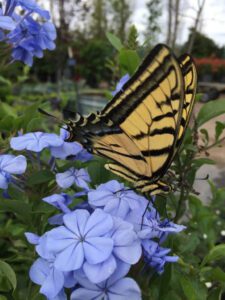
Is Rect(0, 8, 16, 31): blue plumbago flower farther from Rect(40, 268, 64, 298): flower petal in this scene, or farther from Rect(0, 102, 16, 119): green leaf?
Rect(40, 268, 64, 298): flower petal

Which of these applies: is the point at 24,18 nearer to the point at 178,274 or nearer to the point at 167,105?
the point at 167,105

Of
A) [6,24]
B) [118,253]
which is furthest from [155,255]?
[6,24]

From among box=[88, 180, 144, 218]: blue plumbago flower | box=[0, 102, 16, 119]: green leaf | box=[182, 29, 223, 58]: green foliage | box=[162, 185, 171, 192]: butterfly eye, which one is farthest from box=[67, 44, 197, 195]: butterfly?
box=[182, 29, 223, 58]: green foliage

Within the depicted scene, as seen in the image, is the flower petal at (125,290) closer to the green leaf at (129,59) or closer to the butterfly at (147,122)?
the butterfly at (147,122)

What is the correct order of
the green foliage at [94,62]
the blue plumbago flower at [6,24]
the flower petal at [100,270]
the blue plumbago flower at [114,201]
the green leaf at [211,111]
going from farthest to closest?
the green foliage at [94,62] → the green leaf at [211,111] → the blue plumbago flower at [6,24] → the blue plumbago flower at [114,201] → the flower petal at [100,270]

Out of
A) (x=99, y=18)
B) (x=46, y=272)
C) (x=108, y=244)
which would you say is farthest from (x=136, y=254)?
(x=99, y=18)

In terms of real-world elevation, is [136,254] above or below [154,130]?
below

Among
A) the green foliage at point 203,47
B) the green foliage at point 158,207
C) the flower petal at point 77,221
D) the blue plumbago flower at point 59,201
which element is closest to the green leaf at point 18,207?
the green foliage at point 158,207

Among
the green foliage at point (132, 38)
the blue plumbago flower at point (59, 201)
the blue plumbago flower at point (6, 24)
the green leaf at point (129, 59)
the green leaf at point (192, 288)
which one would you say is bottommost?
the green leaf at point (192, 288)
